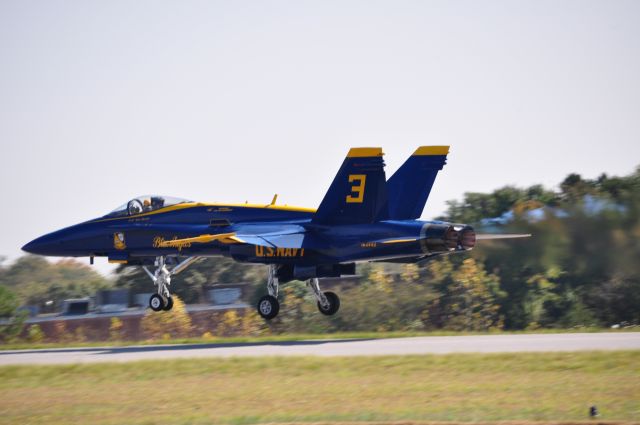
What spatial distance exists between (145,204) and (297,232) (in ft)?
17.6

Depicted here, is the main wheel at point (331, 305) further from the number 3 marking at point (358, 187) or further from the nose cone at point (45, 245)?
the nose cone at point (45, 245)

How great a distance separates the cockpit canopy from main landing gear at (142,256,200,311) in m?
1.53

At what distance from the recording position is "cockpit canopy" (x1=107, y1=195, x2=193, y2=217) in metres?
28.2

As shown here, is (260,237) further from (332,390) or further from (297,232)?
(332,390)

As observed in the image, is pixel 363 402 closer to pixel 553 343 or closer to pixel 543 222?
pixel 553 343

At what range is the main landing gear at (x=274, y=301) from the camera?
2619 centimetres

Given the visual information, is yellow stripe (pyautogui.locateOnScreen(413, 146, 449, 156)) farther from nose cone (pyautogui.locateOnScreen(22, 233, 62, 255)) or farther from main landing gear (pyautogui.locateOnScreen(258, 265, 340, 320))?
nose cone (pyautogui.locateOnScreen(22, 233, 62, 255))

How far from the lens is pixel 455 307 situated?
35438mm

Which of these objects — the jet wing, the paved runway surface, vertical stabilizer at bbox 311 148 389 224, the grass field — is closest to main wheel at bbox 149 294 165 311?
the jet wing

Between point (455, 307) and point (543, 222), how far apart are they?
6.16m

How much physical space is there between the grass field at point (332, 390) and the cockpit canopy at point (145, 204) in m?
8.98

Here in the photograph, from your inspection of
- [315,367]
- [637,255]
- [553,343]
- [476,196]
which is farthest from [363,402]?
[476,196]

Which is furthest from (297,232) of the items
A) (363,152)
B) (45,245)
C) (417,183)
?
(45,245)

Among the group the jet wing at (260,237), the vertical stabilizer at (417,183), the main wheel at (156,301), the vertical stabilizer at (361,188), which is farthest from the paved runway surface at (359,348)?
the vertical stabilizer at (417,183)
